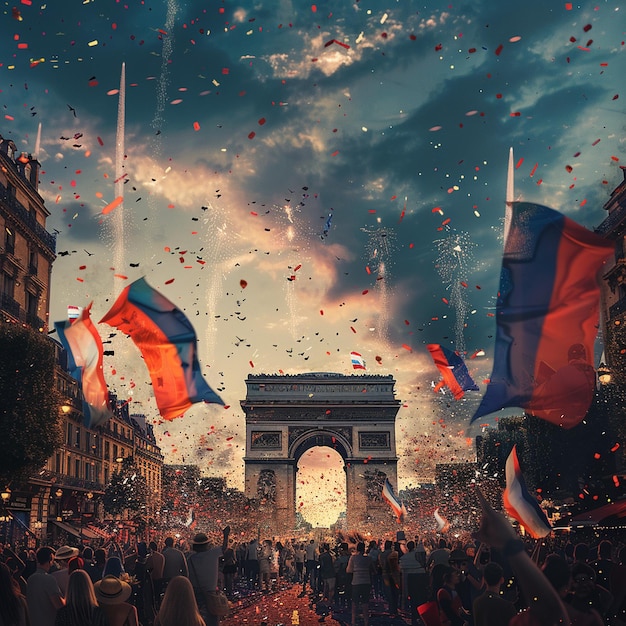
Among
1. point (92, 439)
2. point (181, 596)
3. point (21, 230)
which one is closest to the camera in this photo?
point (181, 596)

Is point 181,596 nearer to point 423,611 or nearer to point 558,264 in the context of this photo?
point 423,611

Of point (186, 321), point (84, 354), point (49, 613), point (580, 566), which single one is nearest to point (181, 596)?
point (49, 613)

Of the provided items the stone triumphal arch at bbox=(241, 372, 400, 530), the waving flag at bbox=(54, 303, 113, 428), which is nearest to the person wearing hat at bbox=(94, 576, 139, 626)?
the waving flag at bbox=(54, 303, 113, 428)

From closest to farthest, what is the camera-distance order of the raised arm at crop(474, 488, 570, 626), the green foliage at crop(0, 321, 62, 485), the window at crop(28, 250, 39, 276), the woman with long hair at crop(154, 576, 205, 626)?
the raised arm at crop(474, 488, 570, 626) → the woman with long hair at crop(154, 576, 205, 626) → the green foliage at crop(0, 321, 62, 485) → the window at crop(28, 250, 39, 276)

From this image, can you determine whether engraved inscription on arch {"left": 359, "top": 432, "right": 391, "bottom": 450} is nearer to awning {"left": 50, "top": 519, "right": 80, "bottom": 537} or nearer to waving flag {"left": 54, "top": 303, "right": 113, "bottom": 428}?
awning {"left": 50, "top": 519, "right": 80, "bottom": 537}

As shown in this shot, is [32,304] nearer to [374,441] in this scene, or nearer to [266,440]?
[266,440]

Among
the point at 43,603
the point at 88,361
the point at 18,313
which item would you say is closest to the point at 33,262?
the point at 18,313
